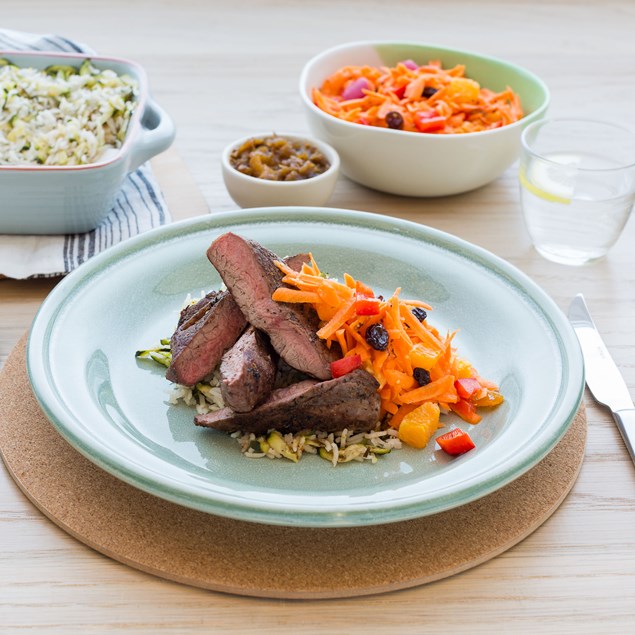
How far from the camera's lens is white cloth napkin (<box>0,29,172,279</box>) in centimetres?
285

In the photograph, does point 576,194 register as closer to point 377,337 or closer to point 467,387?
point 467,387

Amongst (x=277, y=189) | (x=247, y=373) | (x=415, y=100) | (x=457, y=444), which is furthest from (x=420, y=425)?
(x=415, y=100)

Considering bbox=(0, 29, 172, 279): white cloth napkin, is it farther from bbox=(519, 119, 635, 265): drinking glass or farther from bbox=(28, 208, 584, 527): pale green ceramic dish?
bbox=(519, 119, 635, 265): drinking glass

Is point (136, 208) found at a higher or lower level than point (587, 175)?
lower

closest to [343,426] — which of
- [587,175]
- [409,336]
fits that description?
[409,336]

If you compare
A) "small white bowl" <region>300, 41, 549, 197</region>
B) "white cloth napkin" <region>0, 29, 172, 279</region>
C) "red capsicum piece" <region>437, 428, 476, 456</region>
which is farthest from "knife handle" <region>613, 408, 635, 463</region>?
"white cloth napkin" <region>0, 29, 172, 279</region>

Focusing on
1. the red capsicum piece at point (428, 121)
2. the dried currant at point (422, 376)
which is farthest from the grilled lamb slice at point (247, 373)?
the red capsicum piece at point (428, 121)

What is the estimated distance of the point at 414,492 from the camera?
187cm

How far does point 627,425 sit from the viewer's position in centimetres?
234

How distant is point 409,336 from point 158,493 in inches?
31.5

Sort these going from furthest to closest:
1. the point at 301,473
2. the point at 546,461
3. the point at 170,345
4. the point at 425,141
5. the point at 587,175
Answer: the point at 425,141
the point at 587,175
the point at 170,345
the point at 546,461
the point at 301,473

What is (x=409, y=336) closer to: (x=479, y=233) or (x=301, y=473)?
(x=301, y=473)

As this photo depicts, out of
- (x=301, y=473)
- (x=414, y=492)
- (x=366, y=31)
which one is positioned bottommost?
(x=366, y=31)

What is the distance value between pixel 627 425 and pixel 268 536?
1.01 meters
